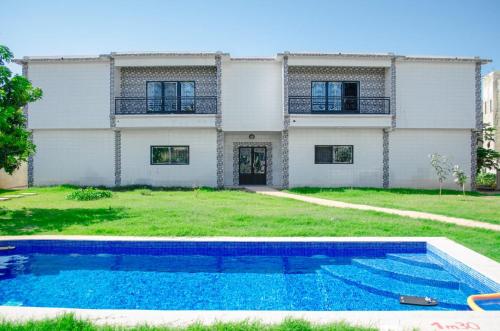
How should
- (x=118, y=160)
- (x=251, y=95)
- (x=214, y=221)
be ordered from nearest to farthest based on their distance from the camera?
(x=214, y=221), (x=251, y=95), (x=118, y=160)

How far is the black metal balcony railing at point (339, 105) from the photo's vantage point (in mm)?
18297

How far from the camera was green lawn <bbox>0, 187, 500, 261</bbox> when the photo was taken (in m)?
8.02

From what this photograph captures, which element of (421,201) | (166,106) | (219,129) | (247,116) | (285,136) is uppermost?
(166,106)

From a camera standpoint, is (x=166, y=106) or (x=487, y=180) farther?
(x=487, y=180)

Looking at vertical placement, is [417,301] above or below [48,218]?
below

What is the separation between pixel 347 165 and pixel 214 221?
11.0 meters

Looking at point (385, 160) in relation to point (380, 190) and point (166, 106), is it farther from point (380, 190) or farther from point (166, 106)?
point (166, 106)

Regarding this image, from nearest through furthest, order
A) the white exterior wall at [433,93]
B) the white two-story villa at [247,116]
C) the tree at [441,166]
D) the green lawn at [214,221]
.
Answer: the green lawn at [214,221] → the tree at [441,166] → the white two-story villa at [247,116] → the white exterior wall at [433,93]

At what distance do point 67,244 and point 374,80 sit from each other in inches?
648

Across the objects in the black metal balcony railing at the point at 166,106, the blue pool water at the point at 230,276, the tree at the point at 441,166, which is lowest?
the blue pool water at the point at 230,276

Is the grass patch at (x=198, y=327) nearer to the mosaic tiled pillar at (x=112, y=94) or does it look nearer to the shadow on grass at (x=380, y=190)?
the shadow on grass at (x=380, y=190)

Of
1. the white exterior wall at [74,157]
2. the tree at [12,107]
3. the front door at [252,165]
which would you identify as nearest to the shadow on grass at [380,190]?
the front door at [252,165]

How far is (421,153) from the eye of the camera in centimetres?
1844

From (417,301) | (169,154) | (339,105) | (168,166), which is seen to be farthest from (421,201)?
(169,154)
